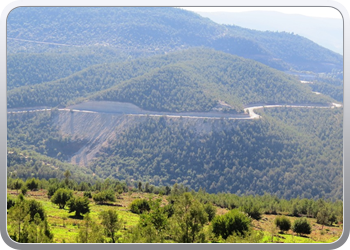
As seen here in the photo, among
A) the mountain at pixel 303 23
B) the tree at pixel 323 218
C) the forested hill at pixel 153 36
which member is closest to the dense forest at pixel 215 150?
the mountain at pixel 303 23

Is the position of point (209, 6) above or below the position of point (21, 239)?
above

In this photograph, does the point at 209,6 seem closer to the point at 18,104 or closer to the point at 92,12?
the point at 18,104

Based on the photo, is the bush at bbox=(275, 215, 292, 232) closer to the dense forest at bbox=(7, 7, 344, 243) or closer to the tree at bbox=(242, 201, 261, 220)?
the dense forest at bbox=(7, 7, 344, 243)

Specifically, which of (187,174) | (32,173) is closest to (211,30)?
(187,174)

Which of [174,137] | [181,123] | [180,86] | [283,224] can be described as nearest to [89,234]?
[283,224]

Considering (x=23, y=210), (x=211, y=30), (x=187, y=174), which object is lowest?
(x=187, y=174)

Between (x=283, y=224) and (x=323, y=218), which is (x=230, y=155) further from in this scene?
(x=283, y=224)

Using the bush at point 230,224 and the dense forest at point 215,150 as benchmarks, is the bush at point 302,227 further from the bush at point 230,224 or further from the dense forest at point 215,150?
the dense forest at point 215,150

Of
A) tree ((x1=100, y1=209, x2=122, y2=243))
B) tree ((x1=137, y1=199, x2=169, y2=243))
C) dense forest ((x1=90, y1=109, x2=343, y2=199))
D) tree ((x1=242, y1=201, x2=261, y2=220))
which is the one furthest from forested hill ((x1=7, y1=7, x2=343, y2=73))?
tree ((x1=137, y1=199, x2=169, y2=243))
